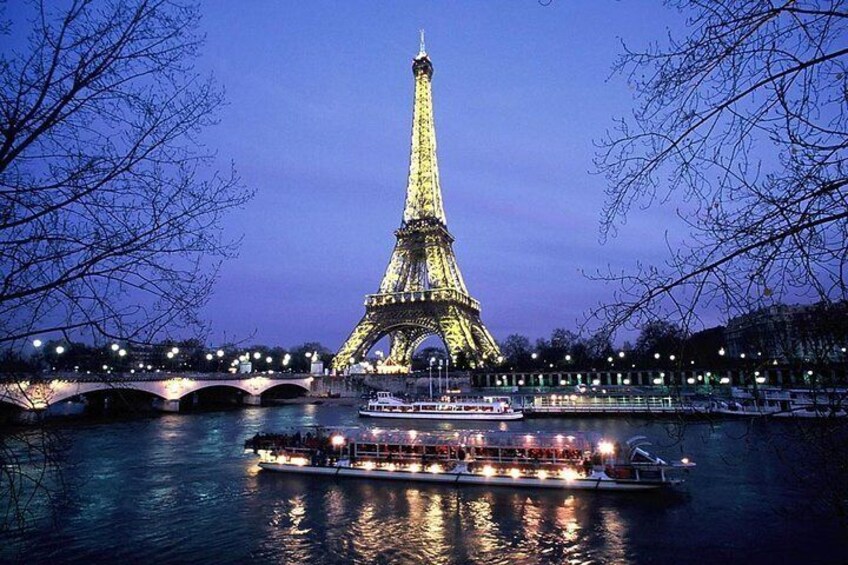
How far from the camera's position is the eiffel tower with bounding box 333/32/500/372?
3184 inches

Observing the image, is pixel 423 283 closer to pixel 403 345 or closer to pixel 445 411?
pixel 403 345

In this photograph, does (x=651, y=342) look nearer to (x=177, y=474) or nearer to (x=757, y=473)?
(x=757, y=473)

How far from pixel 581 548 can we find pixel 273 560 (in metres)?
9.43

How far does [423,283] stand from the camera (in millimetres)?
96250

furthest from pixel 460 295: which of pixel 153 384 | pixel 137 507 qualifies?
pixel 137 507

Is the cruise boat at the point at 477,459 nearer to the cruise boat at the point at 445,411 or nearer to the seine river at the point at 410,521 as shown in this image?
the seine river at the point at 410,521

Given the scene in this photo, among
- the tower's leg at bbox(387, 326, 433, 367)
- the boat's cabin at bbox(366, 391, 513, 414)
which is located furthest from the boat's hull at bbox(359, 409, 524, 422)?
the tower's leg at bbox(387, 326, 433, 367)

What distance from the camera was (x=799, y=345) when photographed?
4.04 m

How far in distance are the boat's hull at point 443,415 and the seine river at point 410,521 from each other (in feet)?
81.7

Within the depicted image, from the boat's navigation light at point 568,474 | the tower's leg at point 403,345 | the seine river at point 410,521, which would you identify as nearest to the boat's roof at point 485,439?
the boat's navigation light at point 568,474

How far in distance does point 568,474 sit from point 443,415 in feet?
98.4

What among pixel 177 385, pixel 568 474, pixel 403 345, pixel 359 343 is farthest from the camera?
pixel 403 345

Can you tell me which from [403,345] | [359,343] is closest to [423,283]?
[403,345]

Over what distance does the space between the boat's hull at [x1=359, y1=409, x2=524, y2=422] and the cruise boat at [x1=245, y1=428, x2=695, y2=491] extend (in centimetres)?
2407
